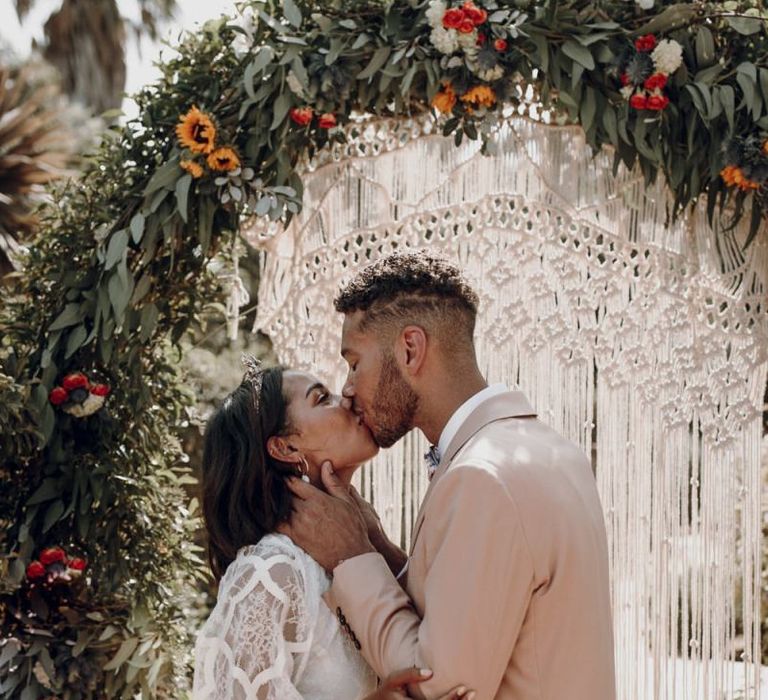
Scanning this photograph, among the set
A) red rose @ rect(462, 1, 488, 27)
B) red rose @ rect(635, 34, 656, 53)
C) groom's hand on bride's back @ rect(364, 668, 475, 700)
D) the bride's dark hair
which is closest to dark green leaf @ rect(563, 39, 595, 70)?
red rose @ rect(635, 34, 656, 53)

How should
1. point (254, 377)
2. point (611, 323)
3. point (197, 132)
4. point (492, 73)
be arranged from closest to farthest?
point (254, 377) → point (492, 73) → point (197, 132) → point (611, 323)

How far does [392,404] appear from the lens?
8.28 ft

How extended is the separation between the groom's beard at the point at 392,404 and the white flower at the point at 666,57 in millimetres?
1300

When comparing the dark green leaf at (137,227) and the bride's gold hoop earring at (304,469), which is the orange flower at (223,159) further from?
the bride's gold hoop earring at (304,469)

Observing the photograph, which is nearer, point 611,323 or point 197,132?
point 197,132

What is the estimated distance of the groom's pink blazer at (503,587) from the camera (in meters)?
2.10

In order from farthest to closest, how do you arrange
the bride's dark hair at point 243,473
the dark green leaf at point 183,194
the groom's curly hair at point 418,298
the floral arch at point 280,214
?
the dark green leaf at point 183,194, the floral arch at point 280,214, the bride's dark hair at point 243,473, the groom's curly hair at point 418,298

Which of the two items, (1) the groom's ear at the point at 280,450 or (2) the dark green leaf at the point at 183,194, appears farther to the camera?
(2) the dark green leaf at the point at 183,194

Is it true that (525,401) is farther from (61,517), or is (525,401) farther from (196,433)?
(196,433)

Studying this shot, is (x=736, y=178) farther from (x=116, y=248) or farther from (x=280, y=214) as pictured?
(x=116, y=248)

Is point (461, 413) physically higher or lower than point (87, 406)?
lower

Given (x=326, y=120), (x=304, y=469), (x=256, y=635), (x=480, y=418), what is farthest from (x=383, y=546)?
(x=326, y=120)

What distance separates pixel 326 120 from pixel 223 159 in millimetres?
334

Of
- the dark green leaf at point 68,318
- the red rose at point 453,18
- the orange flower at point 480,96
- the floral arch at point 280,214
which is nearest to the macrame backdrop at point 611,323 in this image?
the floral arch at point 280,214
